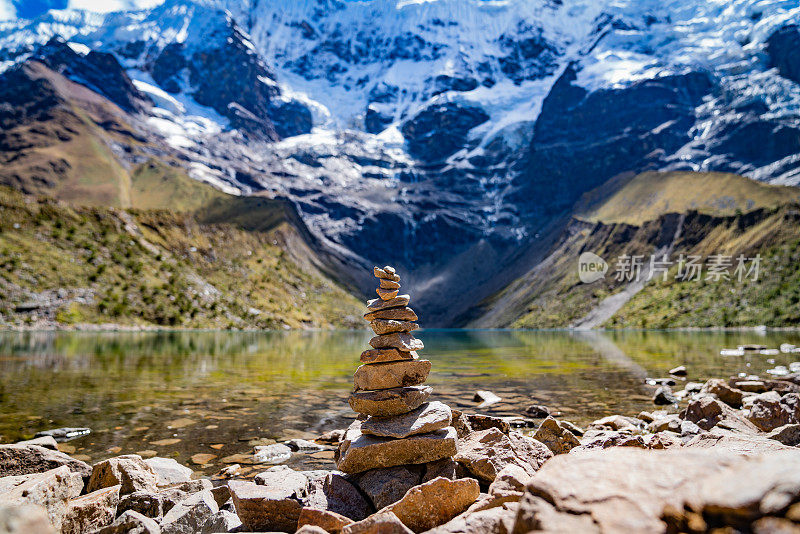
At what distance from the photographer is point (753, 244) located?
15100 cm

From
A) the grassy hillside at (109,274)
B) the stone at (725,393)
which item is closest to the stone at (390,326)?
the stone at (725,393)

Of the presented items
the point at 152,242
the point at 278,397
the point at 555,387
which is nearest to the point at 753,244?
the point at 555,387

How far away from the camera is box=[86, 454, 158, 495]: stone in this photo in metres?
11.1

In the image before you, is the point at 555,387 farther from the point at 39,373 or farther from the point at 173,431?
the point at 39,373

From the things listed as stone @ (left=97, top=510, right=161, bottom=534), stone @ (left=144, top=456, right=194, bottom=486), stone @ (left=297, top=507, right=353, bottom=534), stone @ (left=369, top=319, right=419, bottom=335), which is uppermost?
stone @ (left=369, top=319, right=419, bottom=335)

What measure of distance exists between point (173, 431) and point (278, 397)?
9.97m

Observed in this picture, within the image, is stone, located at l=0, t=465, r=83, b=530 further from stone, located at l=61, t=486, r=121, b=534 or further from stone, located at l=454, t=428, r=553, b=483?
stone, located at l=454, t=428, r=553, b=483

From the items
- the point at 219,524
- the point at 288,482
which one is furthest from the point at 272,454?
the point at 219,524

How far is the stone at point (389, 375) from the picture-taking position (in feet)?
42.8

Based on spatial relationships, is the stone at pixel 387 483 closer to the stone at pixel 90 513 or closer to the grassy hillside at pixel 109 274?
the stone at pixel 90 513

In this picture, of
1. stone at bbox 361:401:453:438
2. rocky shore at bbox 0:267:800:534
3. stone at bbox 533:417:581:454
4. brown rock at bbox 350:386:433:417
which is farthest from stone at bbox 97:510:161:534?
stone at bbox 533:417:581:454

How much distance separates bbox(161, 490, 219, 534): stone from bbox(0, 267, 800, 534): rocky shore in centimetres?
3

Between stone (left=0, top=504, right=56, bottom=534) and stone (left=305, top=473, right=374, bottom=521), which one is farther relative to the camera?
stone (left=305, top=473, right=374, bottom=521)

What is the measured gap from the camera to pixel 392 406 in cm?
1266
